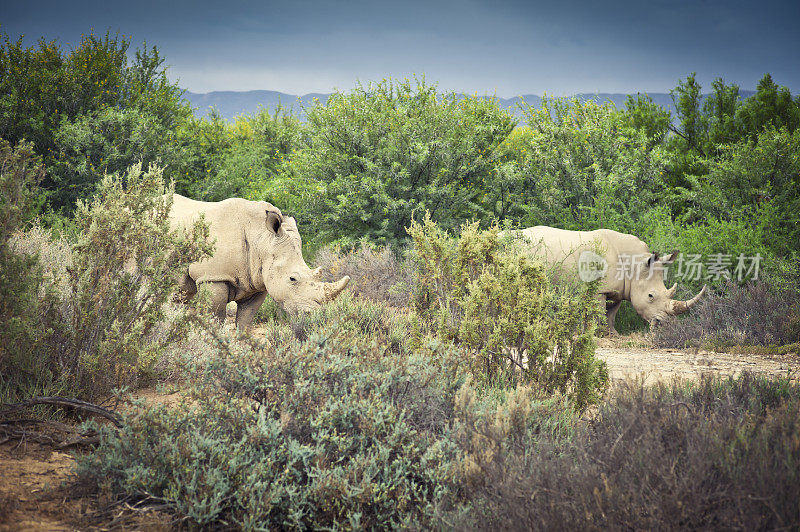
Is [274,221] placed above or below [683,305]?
above

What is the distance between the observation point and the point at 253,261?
736 cm

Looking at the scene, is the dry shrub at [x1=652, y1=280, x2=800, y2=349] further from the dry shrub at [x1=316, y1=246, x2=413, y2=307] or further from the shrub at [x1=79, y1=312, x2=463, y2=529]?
the shrub at [x1=79, y1=312, x2=463, y2=529]

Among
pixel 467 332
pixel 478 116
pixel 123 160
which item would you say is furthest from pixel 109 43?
pixel 467 332

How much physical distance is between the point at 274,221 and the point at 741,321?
8.44 metres

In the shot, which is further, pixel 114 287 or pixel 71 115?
pixel 71 115

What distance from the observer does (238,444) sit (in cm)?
311


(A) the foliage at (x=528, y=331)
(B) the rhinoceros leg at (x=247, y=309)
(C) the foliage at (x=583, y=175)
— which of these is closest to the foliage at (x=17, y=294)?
(A) the foliage at (x=528, y=331)

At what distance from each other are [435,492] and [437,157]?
11298 millimetres

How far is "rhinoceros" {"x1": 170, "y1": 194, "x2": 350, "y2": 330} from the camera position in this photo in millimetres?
7141

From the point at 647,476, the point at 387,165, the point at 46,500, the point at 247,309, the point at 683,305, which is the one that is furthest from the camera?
the point at 387,165

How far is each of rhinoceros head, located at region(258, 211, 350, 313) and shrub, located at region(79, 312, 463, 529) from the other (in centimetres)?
308

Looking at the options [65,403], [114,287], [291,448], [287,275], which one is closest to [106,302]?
[114,287]

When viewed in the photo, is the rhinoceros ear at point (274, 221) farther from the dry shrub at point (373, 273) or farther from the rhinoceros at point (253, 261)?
the dry shrub at point (373, 273)

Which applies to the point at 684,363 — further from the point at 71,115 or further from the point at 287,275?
the point at 71,115
